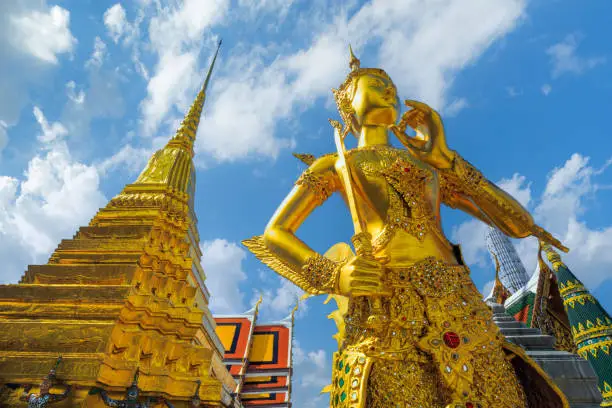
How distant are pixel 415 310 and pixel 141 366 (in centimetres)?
342

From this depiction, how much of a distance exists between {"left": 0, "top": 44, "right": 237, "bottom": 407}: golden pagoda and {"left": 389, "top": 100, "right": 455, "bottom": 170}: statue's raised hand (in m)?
3.43

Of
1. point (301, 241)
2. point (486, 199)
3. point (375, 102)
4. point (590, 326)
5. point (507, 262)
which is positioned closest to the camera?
point (301, 241)

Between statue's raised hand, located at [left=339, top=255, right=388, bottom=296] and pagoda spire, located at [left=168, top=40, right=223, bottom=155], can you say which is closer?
statue's raised hand, located at [left=339, top=255, right=388, bottom=296]

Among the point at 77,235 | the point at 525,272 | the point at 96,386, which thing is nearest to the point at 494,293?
the point at 96,386

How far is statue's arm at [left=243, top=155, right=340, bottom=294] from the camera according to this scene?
250 cm

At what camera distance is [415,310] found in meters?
2.33

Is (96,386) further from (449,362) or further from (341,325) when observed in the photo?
(449,362)

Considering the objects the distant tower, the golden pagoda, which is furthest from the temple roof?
the distant tower

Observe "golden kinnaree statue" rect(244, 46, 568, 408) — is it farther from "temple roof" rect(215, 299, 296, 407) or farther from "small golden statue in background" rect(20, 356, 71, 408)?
"temple roof" rect(215, 299, 296, 407)

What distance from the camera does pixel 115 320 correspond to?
183 inches

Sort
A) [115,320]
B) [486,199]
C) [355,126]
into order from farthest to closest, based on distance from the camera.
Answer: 1. [115,320]
2. [355,126]
3. [486,199]

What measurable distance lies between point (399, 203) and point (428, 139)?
77cm

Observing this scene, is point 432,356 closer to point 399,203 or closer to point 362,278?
point 362,278

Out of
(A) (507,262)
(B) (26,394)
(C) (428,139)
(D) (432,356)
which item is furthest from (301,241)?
(A) (507,262)
